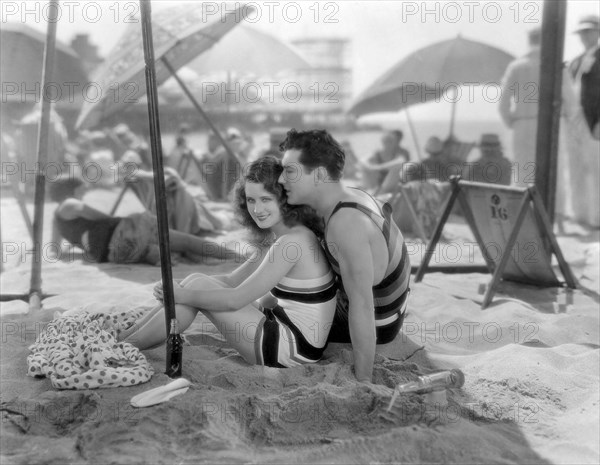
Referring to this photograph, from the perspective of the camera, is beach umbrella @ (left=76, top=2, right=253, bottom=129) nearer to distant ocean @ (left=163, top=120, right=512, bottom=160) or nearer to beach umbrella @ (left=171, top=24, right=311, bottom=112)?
distant ocean @ (left=163, top=120, right=512, bottom=160)

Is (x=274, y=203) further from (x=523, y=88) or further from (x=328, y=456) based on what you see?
(x=523, y=88)

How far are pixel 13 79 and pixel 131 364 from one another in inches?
297

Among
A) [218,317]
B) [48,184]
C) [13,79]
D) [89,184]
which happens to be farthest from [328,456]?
[89,184]

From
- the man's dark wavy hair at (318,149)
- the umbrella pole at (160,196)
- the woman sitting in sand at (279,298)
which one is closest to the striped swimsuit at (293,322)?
the woman sitting in sand at (279,298)

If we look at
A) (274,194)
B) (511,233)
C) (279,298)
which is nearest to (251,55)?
(511,233)

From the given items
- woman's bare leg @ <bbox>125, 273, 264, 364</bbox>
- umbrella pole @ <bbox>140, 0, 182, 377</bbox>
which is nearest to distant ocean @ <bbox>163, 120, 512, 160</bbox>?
woman's bare leg @ <bbox>125, 273, 264, 364</bbox>

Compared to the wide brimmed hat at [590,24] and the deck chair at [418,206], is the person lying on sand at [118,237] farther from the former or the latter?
the wide brimmed hat at [590,24]

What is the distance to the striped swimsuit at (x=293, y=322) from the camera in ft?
9.89

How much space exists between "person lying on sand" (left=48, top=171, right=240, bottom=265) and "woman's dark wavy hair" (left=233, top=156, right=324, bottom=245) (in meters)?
2.67

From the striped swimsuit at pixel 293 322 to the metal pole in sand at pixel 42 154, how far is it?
192 cm

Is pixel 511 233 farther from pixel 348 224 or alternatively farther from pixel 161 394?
pixel 161 394

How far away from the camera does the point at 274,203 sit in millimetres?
3027

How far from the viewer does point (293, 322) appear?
3.02 meters

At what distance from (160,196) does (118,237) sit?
10.4ft
